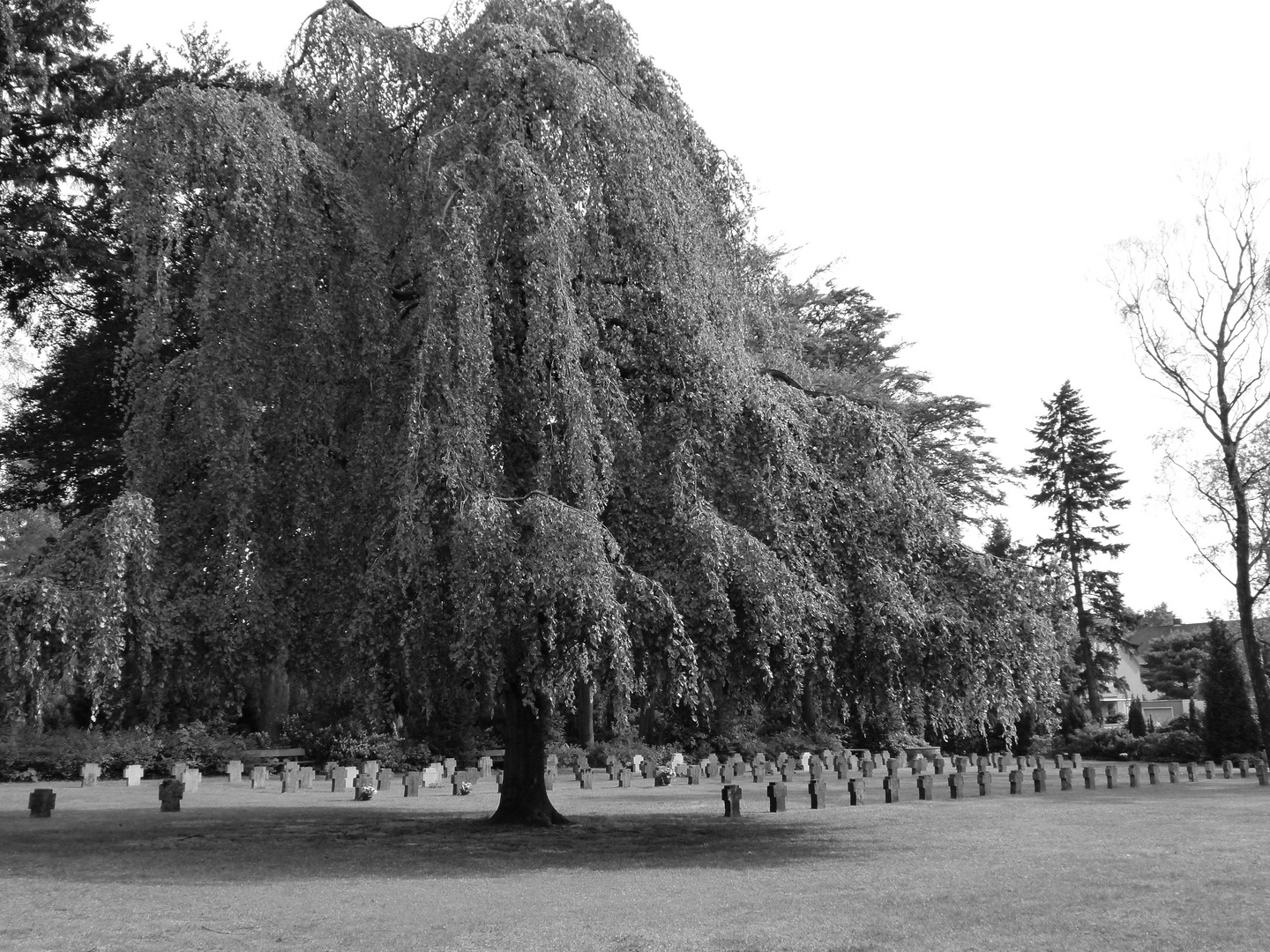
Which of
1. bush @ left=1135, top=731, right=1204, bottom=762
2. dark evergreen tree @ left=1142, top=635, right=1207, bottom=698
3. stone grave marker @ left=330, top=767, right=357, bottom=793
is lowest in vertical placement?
bush @ left=1135, top=731, right=1204, bottom=762

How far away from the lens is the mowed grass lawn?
7754 mm

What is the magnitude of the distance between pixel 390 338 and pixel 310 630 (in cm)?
337

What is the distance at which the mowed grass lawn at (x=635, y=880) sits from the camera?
25.4ft

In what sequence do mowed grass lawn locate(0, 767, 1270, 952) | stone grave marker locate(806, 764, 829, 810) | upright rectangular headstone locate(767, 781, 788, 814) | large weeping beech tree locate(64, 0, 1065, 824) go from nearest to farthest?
mowed grass lawn locate(0, 767, 1270, 952) → large weeping beech tree locate(64, 0, 1065, 824) → upright rectangular headstone locate(767, 781, 788, 814) → stone grave marker locate(806, 764, 829, 810)

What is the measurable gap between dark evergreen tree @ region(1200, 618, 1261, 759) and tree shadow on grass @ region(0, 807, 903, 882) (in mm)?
21401

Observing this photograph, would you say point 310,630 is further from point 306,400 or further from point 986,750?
point 986,750

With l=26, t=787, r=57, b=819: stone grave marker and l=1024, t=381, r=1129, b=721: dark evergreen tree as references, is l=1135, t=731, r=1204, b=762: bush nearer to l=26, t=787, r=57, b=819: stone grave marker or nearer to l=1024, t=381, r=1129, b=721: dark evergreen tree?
l=1024, t=381, r=1129, b=721: dark evergreen tree

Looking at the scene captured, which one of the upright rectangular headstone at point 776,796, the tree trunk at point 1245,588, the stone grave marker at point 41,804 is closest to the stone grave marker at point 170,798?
the stone grave marker at point 41,804

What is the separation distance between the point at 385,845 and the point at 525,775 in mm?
2205

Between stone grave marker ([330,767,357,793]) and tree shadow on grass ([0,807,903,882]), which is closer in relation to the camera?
tree shadow on grass ([0,807,903,882])

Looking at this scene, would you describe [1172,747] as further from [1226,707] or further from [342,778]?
[342,778]

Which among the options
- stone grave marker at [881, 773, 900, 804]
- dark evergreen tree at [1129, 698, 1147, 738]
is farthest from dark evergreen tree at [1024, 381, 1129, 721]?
stone grave marker at [881, 773, 900, 804]

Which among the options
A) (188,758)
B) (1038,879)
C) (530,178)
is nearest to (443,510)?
(530,178)

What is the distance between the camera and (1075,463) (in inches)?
1997
